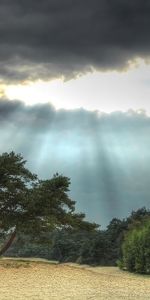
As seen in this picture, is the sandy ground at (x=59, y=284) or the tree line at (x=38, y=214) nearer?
the sandy ground at (x=59, y=284)

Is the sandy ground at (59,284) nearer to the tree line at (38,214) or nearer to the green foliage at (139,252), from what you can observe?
the tree line at (38,214)

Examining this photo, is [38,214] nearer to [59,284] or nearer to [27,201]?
[27,201]

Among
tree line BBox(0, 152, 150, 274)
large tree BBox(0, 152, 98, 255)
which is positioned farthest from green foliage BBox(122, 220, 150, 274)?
large tree BBox(0, 152, 98, 255)

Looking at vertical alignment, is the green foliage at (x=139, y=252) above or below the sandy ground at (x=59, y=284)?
above

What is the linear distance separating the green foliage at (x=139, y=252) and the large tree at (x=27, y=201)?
531 centimetres

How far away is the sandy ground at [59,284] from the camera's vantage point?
1882 centimetres

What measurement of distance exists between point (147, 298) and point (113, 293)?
182 centimetres

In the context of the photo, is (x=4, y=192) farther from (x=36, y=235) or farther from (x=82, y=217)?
(x=82, y=217)

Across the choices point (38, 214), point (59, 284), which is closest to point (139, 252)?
point (38, 214)

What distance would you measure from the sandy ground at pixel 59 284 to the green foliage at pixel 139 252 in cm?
690

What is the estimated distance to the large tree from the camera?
28672mm

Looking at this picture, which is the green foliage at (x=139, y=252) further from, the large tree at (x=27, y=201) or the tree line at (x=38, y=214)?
the large tree at (x=27, y=201)

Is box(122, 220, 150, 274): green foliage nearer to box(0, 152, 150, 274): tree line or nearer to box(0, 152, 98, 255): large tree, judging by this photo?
box(0, 152, 150, 274): tree line

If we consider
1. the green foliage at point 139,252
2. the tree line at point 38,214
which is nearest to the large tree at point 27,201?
the tree line at point 38,214
